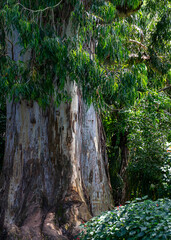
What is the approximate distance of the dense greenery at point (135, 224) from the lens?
162 inches

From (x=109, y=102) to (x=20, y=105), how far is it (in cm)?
432

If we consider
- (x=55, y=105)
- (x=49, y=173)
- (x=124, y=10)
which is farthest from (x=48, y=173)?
(x=124, y=10)

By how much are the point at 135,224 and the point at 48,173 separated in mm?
3118

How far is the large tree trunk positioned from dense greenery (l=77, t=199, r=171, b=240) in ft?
5.03

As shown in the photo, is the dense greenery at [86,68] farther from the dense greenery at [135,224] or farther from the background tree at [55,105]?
the dense greenery at [135,224]

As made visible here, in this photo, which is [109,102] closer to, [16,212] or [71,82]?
[71,82]

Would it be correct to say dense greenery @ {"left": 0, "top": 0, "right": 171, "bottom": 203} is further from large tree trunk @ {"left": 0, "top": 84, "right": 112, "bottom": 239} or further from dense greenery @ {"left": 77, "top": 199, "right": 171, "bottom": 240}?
dense greenery @ {"left": 77, "top": 199, "right": 171, "bottom": 240}

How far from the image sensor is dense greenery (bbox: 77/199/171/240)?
4.11 metres

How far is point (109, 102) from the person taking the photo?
441 inches

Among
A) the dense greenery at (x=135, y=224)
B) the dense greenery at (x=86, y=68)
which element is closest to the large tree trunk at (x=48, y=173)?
the dense greenery at (x=86, y=68)

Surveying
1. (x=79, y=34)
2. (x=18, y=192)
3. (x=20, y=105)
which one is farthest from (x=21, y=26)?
(x=18, y=192)

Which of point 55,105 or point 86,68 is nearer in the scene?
point 86,68

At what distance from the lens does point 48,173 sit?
23.4 ft

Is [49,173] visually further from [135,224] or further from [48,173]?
[135,224]
